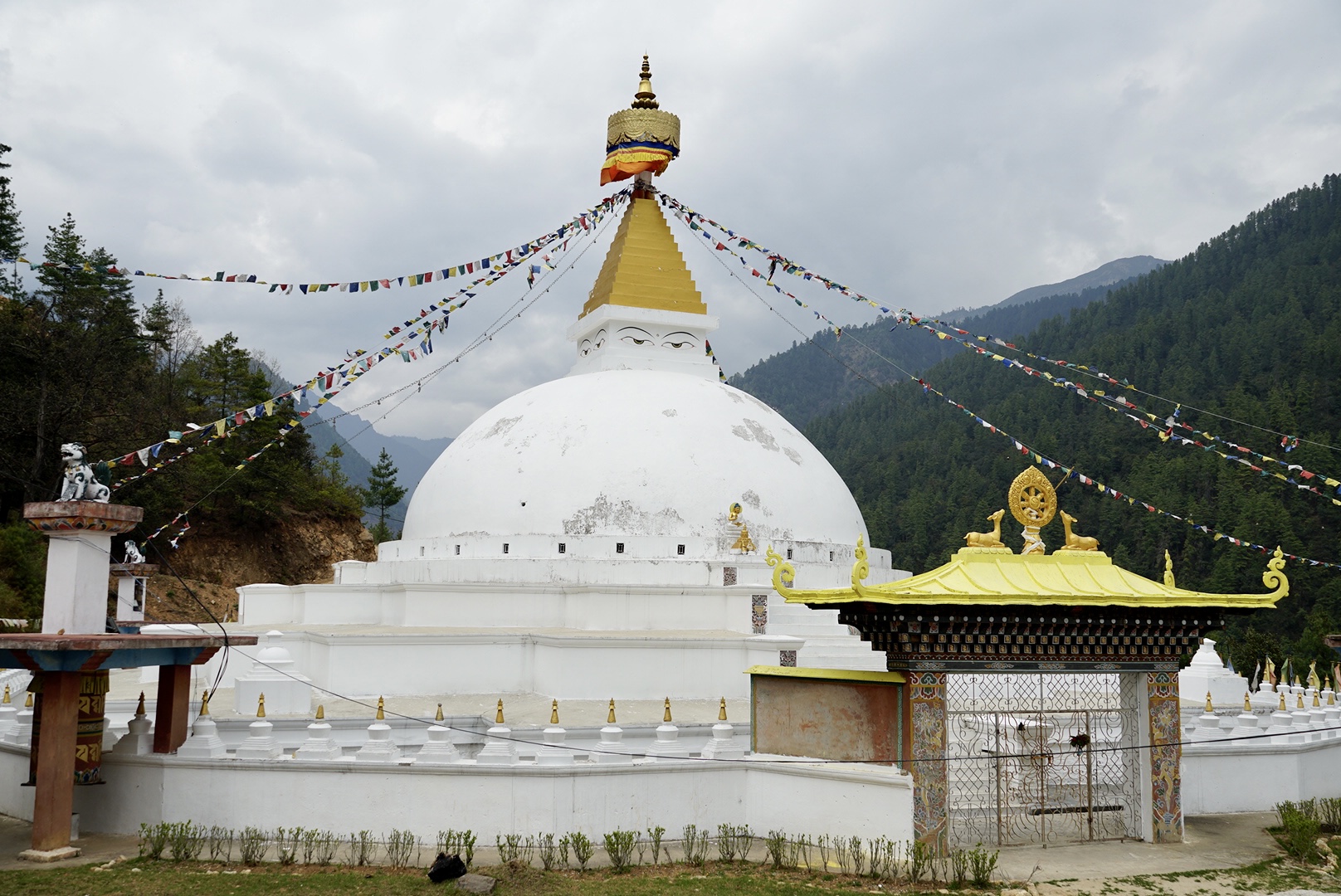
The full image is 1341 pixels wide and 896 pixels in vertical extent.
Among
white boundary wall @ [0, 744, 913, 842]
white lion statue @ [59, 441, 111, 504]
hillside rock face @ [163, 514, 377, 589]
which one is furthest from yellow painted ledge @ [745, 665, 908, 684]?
hillside rock face @ [163, 514, 377, 589]

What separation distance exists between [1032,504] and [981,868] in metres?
3.29

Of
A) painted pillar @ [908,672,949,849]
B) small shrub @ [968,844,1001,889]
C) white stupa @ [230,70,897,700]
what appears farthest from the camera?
white stupa @ [230,70,897,700]

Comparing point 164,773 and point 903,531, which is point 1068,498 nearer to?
point 903,531

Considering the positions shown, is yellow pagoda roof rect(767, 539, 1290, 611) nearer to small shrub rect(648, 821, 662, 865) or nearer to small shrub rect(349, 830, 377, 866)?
small shrub rect(648, 821, 662, 865)

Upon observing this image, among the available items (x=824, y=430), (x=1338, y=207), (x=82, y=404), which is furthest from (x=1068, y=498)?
(x=82, y=404)

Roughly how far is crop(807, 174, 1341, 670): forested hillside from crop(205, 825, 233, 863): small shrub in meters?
30.1

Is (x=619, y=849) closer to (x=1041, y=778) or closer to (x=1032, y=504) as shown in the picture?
(x=1041, y=778)

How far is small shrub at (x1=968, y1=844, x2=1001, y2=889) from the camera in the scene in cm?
825

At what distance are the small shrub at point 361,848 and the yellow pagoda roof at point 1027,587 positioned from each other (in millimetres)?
4079

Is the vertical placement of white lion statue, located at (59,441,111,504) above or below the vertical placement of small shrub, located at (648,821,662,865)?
above

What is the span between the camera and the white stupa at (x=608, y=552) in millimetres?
14898

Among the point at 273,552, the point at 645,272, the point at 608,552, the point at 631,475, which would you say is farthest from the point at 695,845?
the point at 273,552

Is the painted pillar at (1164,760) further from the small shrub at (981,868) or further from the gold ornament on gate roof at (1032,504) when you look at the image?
the small shrub at (981,868)

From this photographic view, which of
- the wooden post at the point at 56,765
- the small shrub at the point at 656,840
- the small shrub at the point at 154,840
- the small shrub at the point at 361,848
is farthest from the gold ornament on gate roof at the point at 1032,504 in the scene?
the wooden post at the point at 56,765
